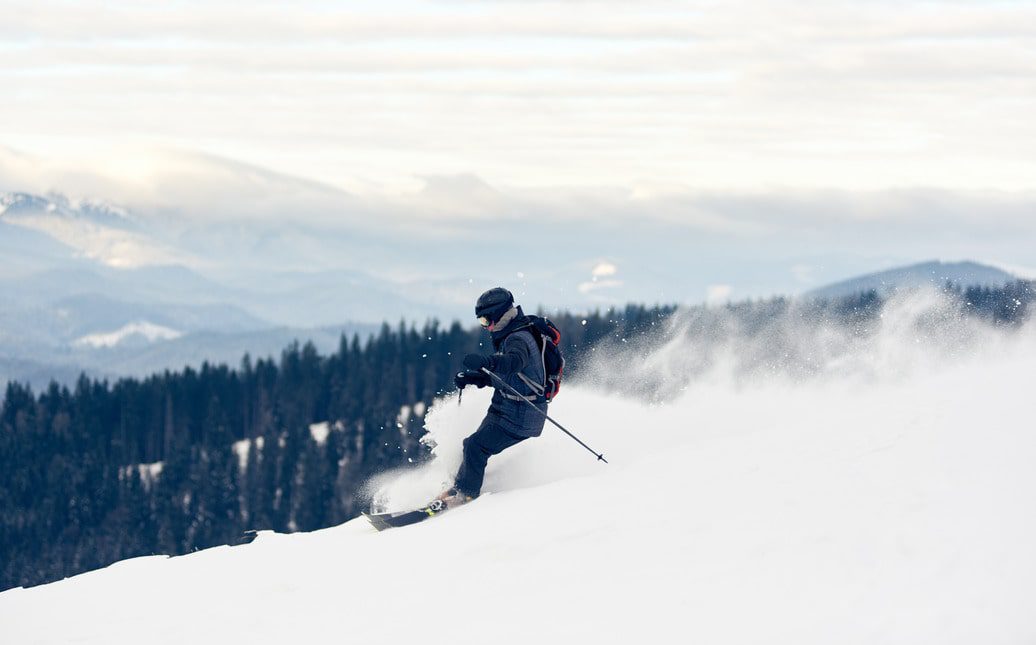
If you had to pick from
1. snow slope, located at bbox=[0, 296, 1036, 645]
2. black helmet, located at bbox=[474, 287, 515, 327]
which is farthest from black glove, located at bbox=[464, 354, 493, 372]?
snow slope, located at bbox=[0, 296, 1036, 645]

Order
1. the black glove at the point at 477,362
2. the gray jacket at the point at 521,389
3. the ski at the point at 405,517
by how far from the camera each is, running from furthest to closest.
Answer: the gray jacket at the point at 521,389, the ski at the point at 405,517, the black glove at the point at 477,362

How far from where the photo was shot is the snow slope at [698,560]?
7453 mm

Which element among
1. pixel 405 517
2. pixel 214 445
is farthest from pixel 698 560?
pixel 214 445

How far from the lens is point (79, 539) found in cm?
10819

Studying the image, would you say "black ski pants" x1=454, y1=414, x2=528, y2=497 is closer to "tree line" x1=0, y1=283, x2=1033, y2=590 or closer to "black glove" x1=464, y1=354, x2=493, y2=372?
"black glove" x1=464, y1=354, x2=493, y2=372

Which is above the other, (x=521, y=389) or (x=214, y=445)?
(x=521, y=389)

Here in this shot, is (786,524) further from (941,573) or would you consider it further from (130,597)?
(130,597)

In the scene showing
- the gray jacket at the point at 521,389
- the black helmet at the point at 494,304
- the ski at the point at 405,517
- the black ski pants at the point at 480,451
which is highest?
the black helmet at the point at 494,304

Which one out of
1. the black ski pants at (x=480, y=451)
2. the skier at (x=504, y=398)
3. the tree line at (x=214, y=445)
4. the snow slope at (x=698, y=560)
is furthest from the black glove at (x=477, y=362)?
the tree line at (x=214, y=445)

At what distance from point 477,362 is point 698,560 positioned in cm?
439

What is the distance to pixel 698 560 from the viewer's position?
27.8 feet

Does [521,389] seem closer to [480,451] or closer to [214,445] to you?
[480,451]

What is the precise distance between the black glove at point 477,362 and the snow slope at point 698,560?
1521 mm

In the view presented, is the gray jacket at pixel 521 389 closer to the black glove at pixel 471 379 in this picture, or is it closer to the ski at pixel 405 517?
the black glove at pixel 471 379
